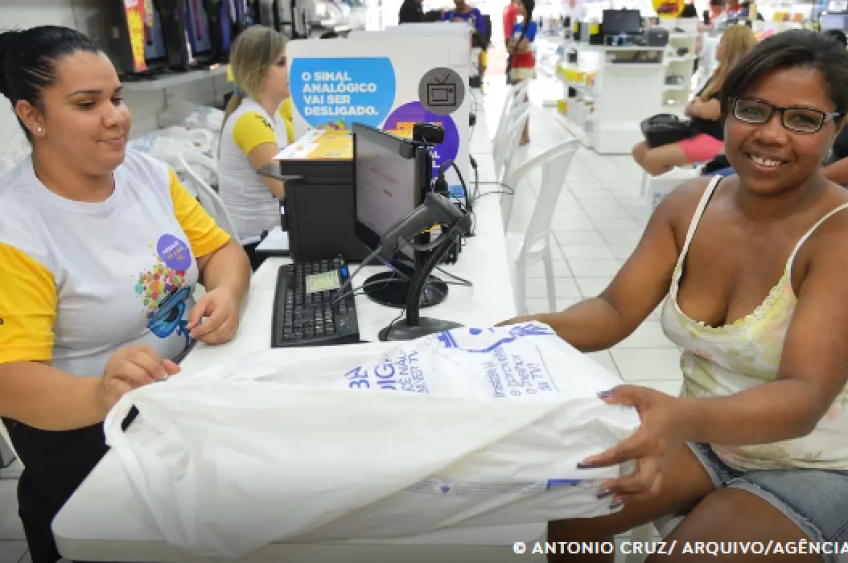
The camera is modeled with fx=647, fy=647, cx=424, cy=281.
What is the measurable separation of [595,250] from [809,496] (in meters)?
3.24

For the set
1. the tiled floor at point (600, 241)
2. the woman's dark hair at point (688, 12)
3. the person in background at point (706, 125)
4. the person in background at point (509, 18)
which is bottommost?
the tiled floor at point (600, 241)

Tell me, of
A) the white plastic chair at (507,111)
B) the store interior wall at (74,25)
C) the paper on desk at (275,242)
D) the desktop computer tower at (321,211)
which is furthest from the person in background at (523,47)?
the desktop computer tower at (321,211)

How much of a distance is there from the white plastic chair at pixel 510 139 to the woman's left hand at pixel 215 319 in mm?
2293

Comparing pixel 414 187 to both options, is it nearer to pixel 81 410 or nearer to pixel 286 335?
pixel 286 335

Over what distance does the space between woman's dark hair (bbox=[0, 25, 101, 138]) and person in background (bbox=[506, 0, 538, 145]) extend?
6456 millimetres

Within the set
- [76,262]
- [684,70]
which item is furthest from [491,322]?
[684,70]

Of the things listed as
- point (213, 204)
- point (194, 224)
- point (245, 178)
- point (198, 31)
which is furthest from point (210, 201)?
point (198, 31)

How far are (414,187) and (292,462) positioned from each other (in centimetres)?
77

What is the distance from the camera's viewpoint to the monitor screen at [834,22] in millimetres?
6242

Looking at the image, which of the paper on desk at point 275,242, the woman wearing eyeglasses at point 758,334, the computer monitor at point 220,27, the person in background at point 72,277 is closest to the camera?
the woman wearing eyeglasses at point 758,334

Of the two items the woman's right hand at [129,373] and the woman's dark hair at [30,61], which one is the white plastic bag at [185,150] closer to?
the woman's dark hair at [30,61]

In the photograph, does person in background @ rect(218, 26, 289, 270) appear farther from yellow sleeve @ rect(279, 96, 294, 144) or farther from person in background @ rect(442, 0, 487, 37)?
person in background @ rect(442, 0, 487, 37)

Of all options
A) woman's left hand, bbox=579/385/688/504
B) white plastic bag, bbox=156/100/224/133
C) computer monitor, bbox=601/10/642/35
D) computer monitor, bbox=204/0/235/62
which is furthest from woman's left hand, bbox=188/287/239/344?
computer monitor, bbox=601/10/642/35

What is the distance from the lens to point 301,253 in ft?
6.42
